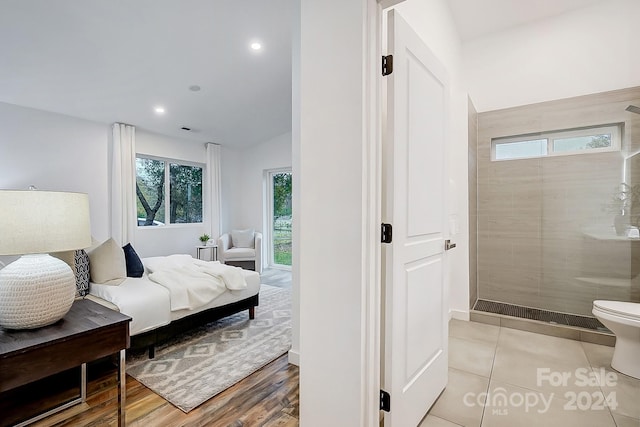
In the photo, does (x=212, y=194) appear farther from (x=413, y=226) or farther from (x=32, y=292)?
(x=413, y=226)

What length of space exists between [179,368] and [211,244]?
3.70 m

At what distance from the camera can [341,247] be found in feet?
3.91

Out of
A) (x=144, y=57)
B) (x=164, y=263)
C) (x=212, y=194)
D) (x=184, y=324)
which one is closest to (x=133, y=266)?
(x=164, y=263)

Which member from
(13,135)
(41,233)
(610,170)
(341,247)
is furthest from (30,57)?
(610,170)

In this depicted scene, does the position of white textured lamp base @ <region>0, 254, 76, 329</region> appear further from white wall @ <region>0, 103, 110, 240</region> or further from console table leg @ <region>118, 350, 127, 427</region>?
white wall @ <region>0, 103, 110, 240</region>

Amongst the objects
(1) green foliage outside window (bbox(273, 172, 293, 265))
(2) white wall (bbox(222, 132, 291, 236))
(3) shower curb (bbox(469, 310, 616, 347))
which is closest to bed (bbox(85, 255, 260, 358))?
(3) shower curb (bbox(469, 310, 616, 347))

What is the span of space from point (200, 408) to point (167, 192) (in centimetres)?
448

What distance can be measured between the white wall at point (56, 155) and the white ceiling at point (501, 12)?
4.96m

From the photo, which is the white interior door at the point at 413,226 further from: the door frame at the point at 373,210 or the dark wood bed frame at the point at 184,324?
the dark wood bed frame at the point at 184,324

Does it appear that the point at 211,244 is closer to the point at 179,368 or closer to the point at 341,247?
the point at 179,368

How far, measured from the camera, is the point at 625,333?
1.95 meters

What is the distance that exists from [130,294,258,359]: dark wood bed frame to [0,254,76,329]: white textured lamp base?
92cm

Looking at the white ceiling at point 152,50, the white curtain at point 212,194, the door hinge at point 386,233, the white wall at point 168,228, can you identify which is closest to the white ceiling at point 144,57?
the white ceiling at point 152,50

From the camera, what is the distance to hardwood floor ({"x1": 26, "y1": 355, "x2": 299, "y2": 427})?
1.63 meters
